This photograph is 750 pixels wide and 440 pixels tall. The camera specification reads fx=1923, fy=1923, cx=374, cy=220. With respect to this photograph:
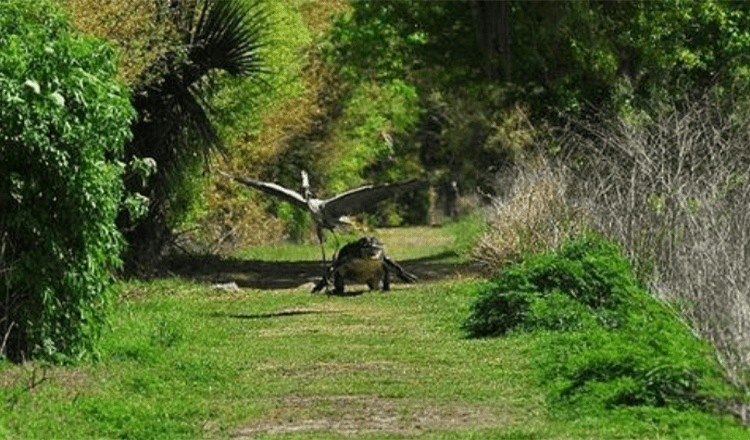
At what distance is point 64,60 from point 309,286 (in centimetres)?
1485

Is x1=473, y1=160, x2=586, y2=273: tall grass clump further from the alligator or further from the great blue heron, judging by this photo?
the alligator

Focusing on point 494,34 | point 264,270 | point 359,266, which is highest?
point 494,34

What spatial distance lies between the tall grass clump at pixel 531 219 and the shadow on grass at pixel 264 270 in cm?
226

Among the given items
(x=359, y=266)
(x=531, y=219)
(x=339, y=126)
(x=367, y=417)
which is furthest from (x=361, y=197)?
(x=339, y=126)

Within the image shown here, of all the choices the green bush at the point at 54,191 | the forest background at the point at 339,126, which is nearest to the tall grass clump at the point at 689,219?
the forest background at the point at 339,126

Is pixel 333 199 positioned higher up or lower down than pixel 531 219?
higher up

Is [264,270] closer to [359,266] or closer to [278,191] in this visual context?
[278,191]

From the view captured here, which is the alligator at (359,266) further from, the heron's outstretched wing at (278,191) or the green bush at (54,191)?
the green bush at (54,191)

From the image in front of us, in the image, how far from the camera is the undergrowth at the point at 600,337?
44.7 feet

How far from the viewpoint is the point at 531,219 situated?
87.0 ft

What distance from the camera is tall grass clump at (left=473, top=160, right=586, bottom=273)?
82.4ft

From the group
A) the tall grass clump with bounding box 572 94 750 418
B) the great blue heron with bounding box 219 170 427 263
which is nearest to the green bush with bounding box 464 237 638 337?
the tall grass clump with bounding box 572 94 750 418

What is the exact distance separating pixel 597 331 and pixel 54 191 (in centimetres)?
516

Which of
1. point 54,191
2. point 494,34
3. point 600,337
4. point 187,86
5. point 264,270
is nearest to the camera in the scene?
point 54,191
